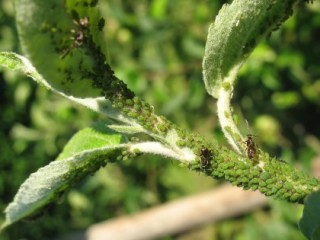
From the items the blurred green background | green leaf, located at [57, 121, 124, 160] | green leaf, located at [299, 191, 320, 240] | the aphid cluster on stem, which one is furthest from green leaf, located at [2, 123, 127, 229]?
the blurred green background

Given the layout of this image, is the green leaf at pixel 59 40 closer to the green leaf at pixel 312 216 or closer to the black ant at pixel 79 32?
the black ant at pixel 79 32

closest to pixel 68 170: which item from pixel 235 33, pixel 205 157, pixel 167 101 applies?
pixel 205 157

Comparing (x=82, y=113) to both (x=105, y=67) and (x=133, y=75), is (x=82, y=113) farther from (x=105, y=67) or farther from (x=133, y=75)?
(x=105, y=67)

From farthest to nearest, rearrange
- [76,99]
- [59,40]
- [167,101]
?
[167,101] < [76,99] < [59,40]

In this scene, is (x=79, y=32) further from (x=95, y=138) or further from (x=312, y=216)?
(x=312, y=216)

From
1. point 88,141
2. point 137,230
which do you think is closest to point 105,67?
point 88,141

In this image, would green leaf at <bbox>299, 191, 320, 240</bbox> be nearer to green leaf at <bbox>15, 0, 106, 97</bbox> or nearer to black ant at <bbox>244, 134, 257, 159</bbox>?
black ant at <bbox>244, 134, 257, 159</bbox>
